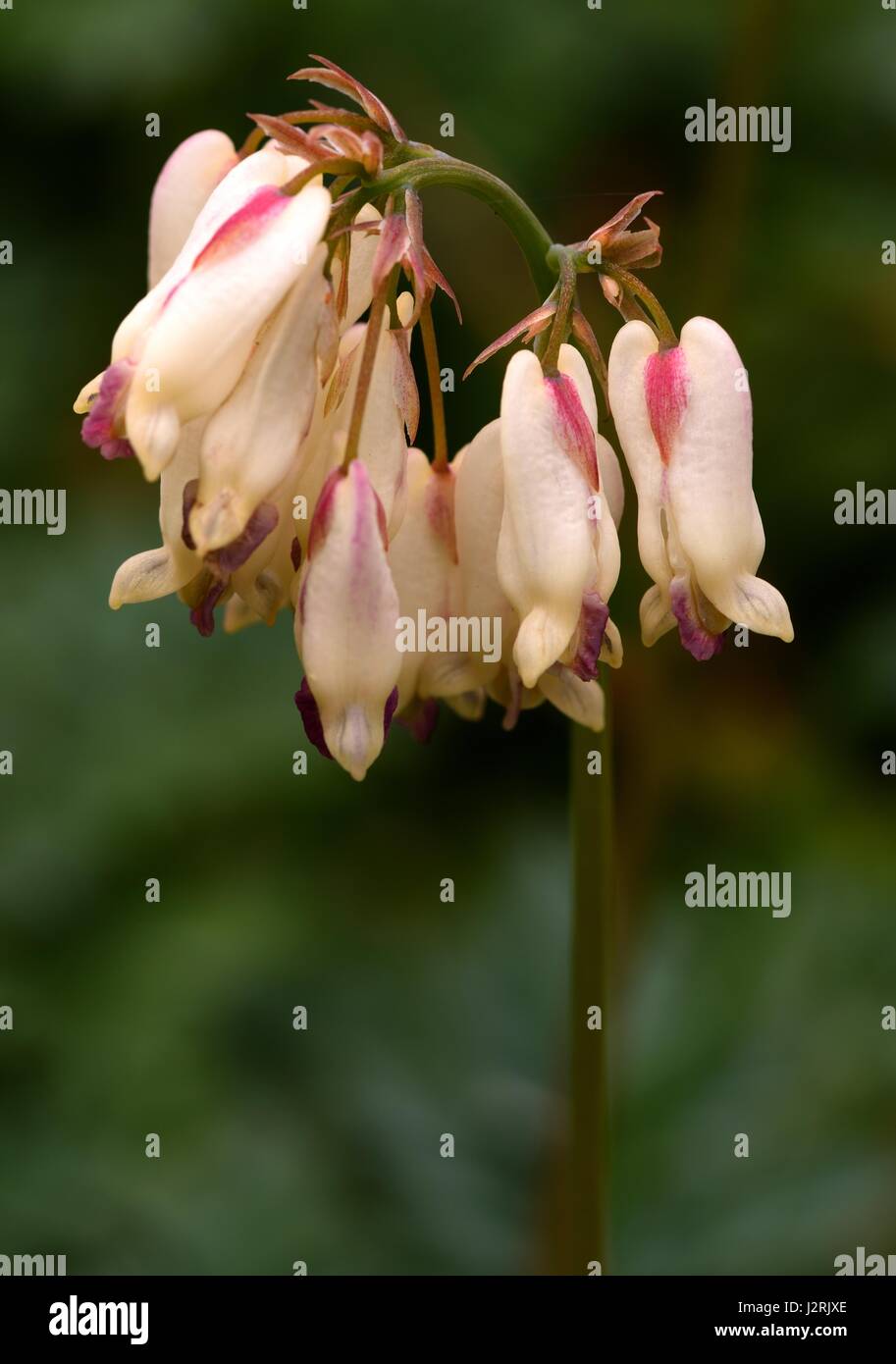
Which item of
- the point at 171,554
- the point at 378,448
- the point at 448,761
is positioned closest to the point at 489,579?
the point at 378,448

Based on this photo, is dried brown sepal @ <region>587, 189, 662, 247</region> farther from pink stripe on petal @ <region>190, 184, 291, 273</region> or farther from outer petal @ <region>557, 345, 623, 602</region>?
pink stripe on petal @ <region>190, 184, 291, 273</region>

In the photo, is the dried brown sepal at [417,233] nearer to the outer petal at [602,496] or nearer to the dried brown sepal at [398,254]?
the dried brown sepal at [398,254]

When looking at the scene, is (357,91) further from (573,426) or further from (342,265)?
(573,426)

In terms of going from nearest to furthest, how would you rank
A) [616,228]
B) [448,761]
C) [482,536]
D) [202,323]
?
[202,323] → [616,228] → [482,536] → [448,761]

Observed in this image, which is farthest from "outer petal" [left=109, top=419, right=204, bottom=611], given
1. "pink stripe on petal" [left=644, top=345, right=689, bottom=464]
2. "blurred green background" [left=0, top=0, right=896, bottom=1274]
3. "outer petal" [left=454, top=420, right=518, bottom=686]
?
"blurred green background" [left=0, top=0, right=896, bottom=1274]
